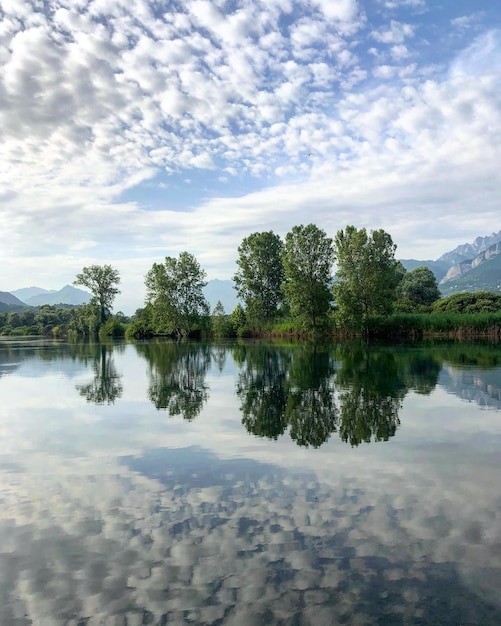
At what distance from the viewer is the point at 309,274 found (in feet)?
211

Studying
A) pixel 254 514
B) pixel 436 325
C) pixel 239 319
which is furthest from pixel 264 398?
pixel 239 319

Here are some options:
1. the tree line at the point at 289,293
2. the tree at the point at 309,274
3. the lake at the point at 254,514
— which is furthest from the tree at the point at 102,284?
the lake at the point at 254,514

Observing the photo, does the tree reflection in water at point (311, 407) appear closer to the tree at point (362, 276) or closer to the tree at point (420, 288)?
the tree at point (362, 276)

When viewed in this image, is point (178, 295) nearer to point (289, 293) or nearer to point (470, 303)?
point (289, 293)

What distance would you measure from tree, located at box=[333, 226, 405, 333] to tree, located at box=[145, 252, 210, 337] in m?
27.9

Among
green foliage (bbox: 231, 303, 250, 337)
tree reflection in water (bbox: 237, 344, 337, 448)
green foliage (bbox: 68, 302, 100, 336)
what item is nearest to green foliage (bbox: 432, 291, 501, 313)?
green foliage (bbox: 231, 303, 250, 337)

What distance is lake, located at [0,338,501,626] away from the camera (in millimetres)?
4312

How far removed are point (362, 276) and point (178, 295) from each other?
33.2m

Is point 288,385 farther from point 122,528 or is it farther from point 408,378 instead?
point 122,528

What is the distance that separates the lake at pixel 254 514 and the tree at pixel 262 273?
64.4 m

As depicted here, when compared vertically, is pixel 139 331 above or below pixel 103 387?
above

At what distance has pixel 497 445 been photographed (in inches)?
374

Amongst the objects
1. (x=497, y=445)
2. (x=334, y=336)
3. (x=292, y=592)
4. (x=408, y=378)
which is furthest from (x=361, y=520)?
(x=334, y=336)

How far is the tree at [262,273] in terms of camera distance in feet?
258
